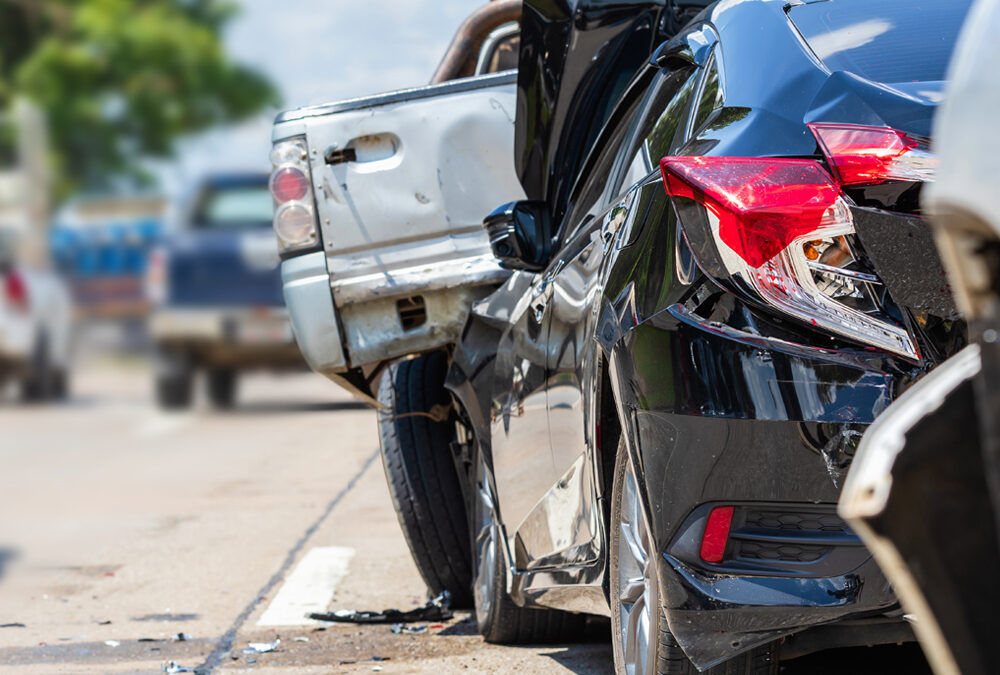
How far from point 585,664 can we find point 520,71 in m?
1.77

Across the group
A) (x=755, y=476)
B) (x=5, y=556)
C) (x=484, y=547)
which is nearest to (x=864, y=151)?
(x=755, y=476)

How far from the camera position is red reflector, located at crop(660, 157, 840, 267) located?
105 inches

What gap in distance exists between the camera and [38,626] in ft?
18.1

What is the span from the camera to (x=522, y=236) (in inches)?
163

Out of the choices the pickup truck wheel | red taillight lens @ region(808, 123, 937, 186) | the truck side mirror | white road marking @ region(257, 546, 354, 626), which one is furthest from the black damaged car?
the pickup truck wheel

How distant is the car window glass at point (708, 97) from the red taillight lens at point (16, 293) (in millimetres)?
11991

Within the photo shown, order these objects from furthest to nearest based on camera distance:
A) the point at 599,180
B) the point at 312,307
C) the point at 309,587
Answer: the point at 309,587 < the point at 312,307 < the point at 599,180

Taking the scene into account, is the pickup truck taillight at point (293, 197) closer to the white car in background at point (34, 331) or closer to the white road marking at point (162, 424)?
the white road marking at point (162, 424)

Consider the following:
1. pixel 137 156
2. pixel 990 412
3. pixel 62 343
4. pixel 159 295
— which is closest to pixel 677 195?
pixel 990 412

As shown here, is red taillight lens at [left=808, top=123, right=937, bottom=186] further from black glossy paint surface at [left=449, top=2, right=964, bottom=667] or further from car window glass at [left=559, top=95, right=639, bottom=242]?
car window glass at [left=559, top=95, right=639, bottom=242]

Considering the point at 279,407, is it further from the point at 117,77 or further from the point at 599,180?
the point at 599,180

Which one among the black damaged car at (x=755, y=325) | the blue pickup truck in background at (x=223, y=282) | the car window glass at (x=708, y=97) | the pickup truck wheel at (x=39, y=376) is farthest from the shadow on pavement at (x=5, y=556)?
the pickup truck wheel at (x=39, y=376)

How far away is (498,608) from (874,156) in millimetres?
2400

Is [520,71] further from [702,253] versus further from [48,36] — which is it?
[48,36]
